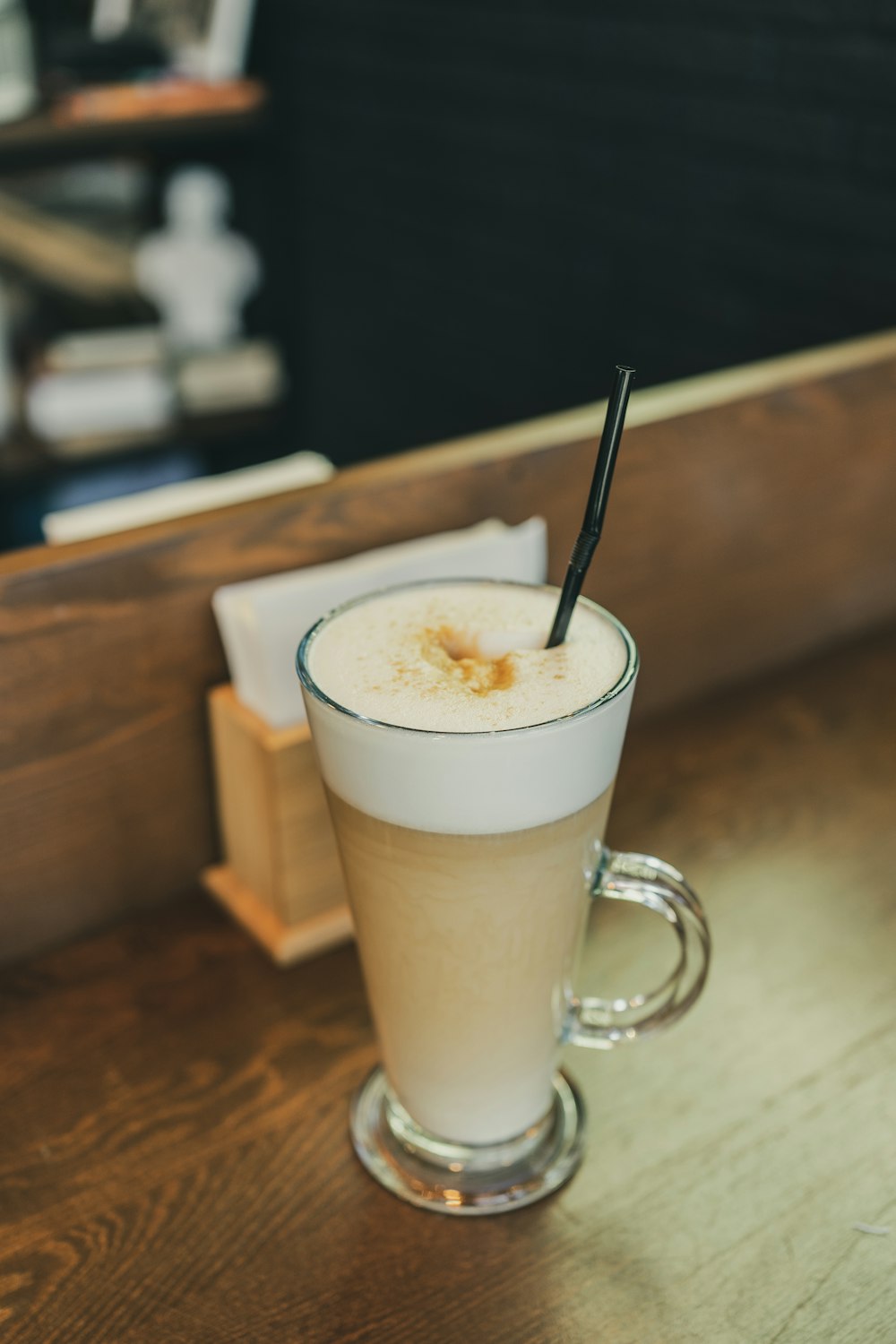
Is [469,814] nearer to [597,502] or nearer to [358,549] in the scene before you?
[597,502]

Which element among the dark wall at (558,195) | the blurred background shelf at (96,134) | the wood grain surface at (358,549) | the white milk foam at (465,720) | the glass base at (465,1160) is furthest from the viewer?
the blurred background shelf at (96,134)

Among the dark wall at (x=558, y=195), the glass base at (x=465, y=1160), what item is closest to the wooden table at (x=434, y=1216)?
the glass base at (x=465, y=1160)

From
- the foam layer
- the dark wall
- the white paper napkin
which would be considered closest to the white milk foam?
the foam layer

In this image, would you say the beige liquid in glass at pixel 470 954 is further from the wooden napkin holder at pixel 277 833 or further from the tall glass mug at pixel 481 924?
the wooden napkin holder at pixel 277 833

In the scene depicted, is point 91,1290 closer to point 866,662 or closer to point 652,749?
point 652,749

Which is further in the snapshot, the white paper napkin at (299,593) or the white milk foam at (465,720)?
the white paper napkin at (299,593)

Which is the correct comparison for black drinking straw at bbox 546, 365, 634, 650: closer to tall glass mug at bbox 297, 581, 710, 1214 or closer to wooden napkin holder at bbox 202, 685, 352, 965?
tall glass mug at bbox 297, 581, 710, 1214

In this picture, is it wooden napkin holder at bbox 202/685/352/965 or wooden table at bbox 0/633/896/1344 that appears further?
wooden napkin holder at bbox 202/685/352/965
